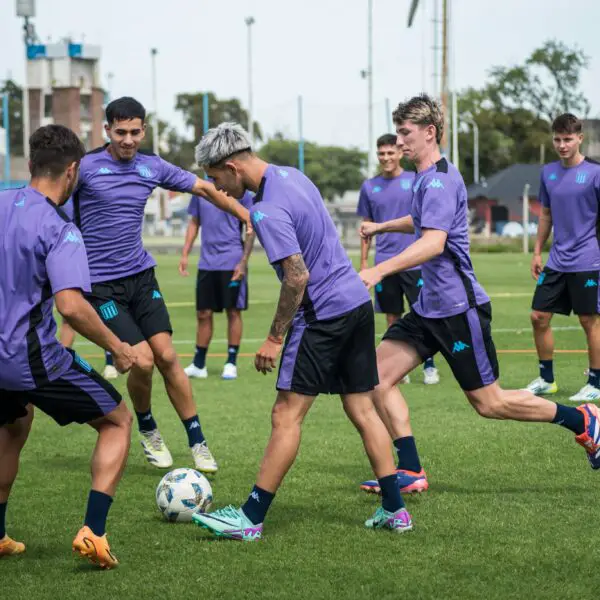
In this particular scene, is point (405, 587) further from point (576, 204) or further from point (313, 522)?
point (576, 204)

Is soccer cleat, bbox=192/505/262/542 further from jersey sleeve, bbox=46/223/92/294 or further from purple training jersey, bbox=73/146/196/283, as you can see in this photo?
purple training jersey, bbox=73/146/196/283

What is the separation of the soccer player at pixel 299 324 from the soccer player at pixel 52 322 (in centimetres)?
80

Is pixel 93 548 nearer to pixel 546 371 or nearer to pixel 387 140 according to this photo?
pixel 546 371

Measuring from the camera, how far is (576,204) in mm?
10211

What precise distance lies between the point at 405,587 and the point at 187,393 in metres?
3.04

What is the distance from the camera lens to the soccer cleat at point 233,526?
19.9 ft

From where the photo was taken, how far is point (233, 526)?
6.06 m

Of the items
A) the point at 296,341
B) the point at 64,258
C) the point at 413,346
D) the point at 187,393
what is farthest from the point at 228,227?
the point at 64,258

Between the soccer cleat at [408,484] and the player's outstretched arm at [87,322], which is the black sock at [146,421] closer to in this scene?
the soccer cleat at [408,484]

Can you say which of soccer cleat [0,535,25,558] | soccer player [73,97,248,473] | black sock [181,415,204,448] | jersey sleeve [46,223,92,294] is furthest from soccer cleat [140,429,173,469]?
jersey sleeve [46,223,92,294]

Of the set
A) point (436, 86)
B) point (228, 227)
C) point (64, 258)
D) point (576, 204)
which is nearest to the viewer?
point (64, 258)

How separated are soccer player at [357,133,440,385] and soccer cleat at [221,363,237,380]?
1894 millimetres

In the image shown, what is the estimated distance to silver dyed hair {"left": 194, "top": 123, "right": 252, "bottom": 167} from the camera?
5805 millimetres

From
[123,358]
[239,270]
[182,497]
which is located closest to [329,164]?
[239,270]
